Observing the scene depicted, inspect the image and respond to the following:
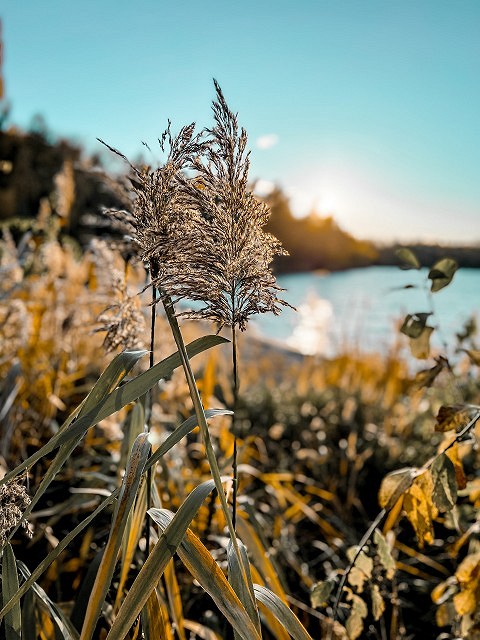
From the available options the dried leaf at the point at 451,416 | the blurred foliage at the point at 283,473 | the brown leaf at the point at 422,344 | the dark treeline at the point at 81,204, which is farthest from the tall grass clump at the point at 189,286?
the dark treeline at the point at 81,204

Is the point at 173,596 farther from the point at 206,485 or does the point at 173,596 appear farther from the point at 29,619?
the point at 206,485

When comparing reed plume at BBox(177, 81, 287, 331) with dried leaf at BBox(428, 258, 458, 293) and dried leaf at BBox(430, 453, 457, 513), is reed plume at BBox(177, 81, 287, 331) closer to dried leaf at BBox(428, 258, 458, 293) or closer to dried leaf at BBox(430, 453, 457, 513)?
dried leaf at BBox(430, 453, 457, 513)

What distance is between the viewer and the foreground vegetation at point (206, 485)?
0.71 meters

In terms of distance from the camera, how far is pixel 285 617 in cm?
71

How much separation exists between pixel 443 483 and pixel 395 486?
0.26 feet

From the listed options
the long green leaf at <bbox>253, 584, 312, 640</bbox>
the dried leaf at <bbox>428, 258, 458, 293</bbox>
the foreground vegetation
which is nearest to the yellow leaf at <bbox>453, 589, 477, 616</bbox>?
the foreground vegetation

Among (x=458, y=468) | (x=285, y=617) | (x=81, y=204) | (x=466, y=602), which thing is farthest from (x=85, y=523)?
(x=81, y=204)

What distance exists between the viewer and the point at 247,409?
324 cm

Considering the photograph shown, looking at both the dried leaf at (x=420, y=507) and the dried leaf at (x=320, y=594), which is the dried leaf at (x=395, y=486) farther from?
the dried leaf at (x=320, y=594)

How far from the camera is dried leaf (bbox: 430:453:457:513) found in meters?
0.84

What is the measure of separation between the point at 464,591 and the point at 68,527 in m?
1.07

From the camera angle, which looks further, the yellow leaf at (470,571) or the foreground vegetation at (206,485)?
the yellow leaf at (470,571)

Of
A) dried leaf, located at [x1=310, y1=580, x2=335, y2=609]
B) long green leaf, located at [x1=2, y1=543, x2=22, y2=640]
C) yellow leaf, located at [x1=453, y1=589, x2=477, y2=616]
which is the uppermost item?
long green leaf, located at [x1=2, y1=543, x2=22, y2=640]

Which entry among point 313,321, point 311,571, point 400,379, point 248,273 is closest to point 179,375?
point 311,571
